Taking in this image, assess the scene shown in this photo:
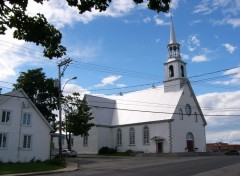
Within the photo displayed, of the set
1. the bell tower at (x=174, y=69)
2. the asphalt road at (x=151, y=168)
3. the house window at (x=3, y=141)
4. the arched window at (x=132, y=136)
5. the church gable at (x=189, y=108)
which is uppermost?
the bell tower at (x=174, y=69)

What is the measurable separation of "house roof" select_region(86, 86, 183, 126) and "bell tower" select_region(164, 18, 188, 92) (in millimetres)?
1367

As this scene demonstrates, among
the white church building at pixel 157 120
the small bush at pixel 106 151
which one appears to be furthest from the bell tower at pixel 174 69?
the small bush at pixel 106 151

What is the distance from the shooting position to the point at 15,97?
122ft

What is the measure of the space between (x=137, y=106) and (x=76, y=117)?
561 inches

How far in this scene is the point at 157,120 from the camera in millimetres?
55875

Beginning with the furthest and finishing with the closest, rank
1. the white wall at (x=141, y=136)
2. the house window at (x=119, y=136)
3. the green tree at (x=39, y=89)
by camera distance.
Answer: the house window at (x=119, y=136)
the white wall at (x=141, y=136)
the green tree at (x=39, y=89)

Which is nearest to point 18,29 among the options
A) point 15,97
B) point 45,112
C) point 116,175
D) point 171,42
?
point 116,175

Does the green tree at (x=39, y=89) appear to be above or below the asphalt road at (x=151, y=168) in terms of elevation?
A: above

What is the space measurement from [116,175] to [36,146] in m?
20.1

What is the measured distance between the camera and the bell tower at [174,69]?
5934 centimetres

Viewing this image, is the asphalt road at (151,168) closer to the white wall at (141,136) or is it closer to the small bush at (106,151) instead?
the white wall at (141,136)

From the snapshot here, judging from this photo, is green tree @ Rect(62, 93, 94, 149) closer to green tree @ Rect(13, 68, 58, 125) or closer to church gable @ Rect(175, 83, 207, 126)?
green tree @ Rect(13, 68, 58, 125)

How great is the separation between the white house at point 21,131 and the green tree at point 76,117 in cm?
1180

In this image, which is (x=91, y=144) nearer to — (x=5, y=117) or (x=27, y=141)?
(x=27, y=141)
